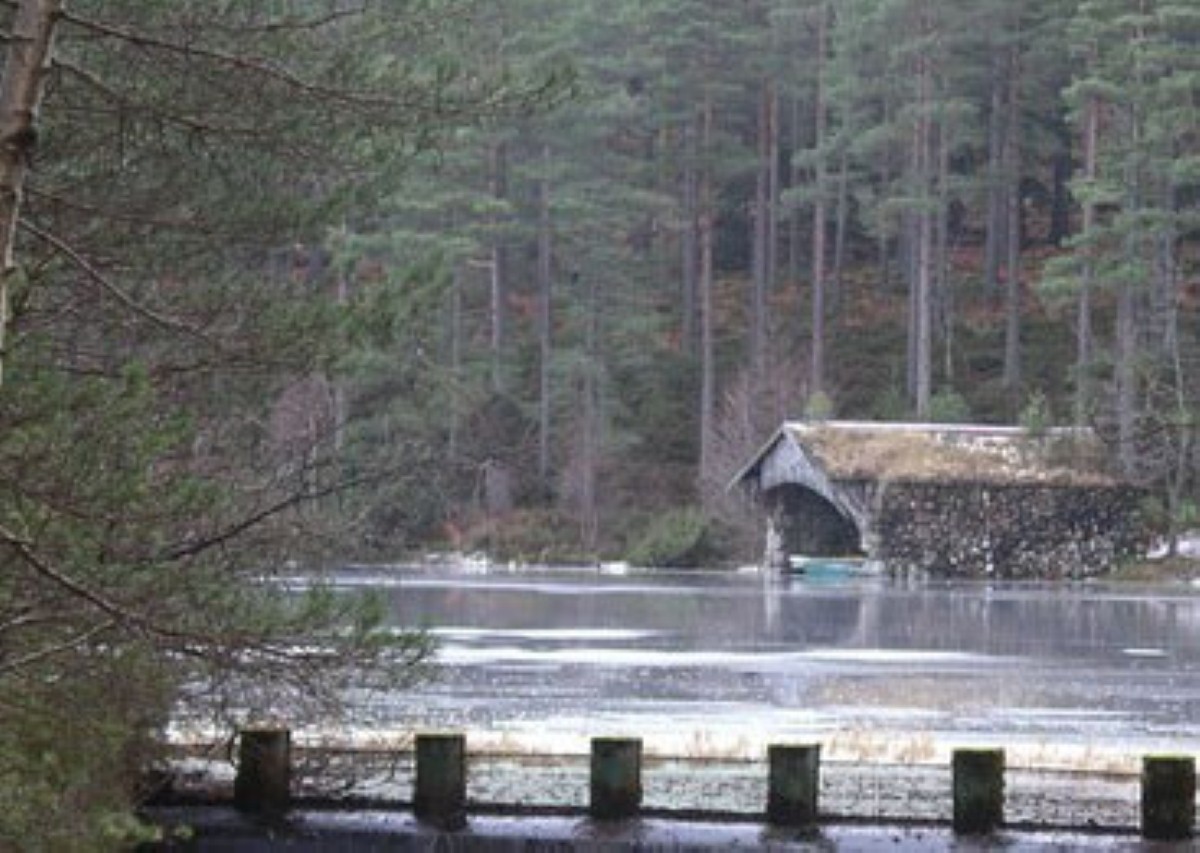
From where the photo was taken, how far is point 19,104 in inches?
237

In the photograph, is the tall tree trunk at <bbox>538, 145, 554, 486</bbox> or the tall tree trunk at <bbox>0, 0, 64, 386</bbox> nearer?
the tall tree trunk at <bbox>0, 0, 64, 386</bbox>

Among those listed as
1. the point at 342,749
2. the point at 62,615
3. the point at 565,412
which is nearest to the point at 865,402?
the point at 565,412

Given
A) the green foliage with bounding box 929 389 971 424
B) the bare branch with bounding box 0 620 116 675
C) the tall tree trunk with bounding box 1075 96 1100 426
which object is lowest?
the bare branch with bounding box 0 620 116 675

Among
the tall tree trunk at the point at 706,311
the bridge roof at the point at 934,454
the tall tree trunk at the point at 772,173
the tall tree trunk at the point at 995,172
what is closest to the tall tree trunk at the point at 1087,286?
the bridge roof at the point at 934,454

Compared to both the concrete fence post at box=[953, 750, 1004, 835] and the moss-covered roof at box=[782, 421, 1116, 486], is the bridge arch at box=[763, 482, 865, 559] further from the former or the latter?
the concrete fence post at box=[953, 750, 1004, 835]

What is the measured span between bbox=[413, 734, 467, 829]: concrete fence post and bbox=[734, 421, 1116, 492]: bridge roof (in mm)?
32283

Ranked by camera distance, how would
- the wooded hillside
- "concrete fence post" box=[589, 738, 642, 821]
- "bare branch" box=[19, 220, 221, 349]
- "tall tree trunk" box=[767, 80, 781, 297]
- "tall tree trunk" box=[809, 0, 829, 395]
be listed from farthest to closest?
"tall tree trunk" box=[767, 80, 781, 297]
"tall tree trunk" box=[809, 0, 829, 395]
the wooded hillside
"concrete fence post" box=[589, 738, 642, 821]
"bare branch" box=[19, 220, 221, 349]

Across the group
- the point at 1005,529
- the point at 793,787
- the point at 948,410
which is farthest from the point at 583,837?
the point at 948,410

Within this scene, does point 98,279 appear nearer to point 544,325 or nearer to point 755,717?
point 755,717

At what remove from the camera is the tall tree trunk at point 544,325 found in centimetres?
5525

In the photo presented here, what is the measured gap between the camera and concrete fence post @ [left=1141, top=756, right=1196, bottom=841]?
12320 millimetres

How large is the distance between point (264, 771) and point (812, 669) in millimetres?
11695

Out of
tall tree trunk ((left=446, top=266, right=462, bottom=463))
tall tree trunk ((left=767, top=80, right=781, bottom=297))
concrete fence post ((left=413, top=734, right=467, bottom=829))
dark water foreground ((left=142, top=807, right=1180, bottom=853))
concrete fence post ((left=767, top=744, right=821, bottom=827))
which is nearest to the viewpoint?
dark water foreground ((left=142, top=807, right=1180, bottom=853))

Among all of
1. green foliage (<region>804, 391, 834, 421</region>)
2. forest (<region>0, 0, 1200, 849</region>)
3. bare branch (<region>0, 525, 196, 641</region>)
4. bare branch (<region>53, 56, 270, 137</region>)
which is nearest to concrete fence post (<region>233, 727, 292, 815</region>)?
forest (<region>0, 0, 1200, 849</region>)
